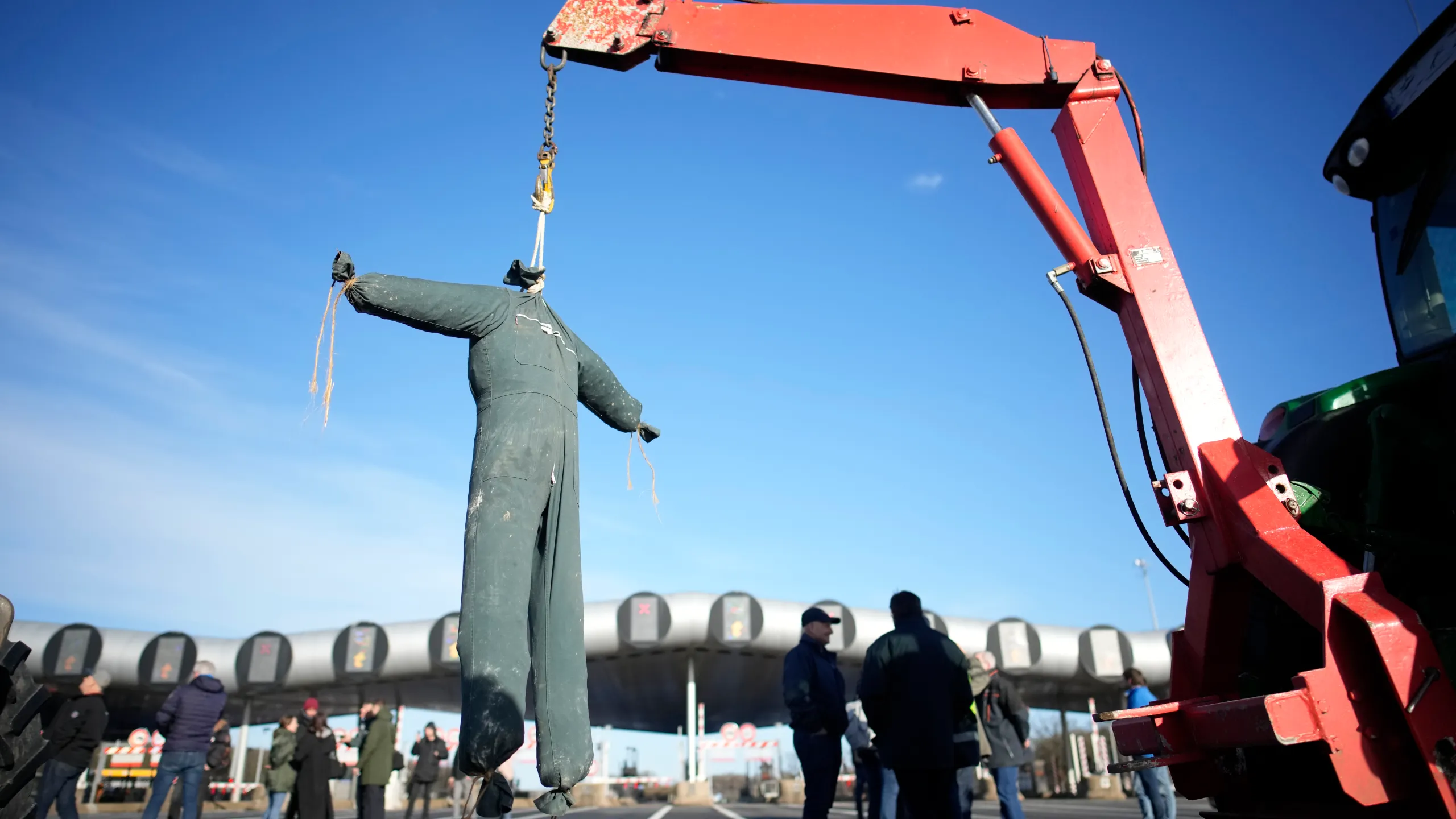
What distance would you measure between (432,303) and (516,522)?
0.93 m

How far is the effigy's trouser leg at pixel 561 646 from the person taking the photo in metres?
3.14

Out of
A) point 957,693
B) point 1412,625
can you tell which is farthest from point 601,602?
point 1412,625

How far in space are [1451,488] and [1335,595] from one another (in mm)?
890

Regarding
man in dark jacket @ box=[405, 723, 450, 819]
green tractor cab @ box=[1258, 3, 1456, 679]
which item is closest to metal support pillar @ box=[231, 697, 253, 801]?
man in dark jacket @ box=[405, 723, 450, 819]

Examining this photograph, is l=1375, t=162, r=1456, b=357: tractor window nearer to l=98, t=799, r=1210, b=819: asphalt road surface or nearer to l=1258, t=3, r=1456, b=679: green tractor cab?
l=1258, t=3, r=1456, b=679: green tractor cab

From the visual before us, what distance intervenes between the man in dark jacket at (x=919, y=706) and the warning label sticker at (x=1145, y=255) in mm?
2569

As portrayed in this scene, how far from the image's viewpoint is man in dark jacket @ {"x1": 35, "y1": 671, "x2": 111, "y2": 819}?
820 cm

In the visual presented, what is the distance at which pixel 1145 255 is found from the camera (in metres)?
4.08

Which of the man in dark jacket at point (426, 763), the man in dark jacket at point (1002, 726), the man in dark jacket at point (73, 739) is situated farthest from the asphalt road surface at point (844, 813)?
the man in dark jacket at point (73, 739)

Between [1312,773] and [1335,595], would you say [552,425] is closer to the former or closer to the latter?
[1335,595]

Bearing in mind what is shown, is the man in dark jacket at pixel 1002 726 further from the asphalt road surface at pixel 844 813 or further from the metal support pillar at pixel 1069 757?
the metal support pillar at pixel 1069 757

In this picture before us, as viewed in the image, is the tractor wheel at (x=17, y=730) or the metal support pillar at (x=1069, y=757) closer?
the tractor wheel at (x=17, y=730)

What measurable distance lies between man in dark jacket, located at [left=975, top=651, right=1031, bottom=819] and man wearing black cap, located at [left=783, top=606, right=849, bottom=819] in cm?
206

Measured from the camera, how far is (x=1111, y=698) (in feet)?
96.8
